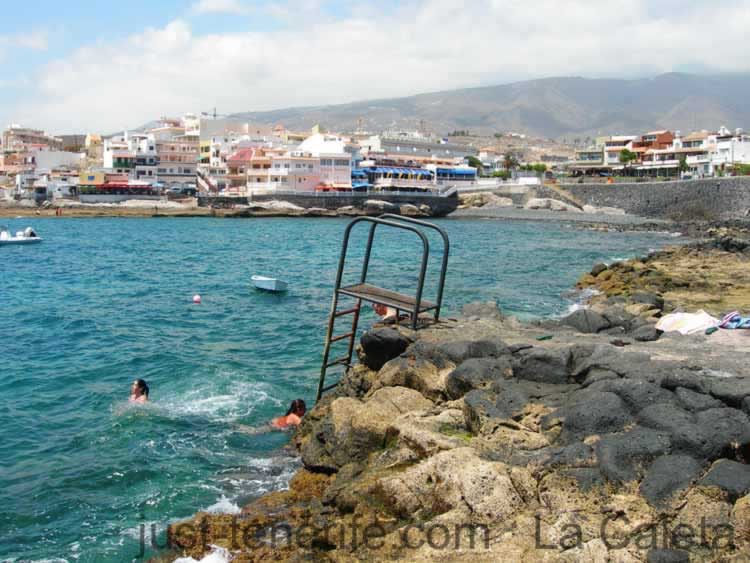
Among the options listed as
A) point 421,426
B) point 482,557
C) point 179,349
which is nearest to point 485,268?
point 179,349

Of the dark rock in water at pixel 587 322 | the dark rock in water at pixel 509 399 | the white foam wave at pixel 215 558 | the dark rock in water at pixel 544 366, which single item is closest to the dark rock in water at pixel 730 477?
the dark rock in water at pixel 509 399

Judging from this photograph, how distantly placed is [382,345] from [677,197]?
70153 mm

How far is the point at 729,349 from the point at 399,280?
21299 millimetres

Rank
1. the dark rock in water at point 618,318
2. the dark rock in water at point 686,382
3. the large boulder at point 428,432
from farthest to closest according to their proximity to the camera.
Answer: the dark rock in water at point 618,318
the dark rock in water at point 686,382
the large boulder at point 428,432

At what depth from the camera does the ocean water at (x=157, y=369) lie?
34.5ft

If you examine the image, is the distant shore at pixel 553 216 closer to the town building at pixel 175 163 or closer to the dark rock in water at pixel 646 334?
the town building at pixel 175 163

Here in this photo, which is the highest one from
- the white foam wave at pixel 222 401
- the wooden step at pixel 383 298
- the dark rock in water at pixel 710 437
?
the wooden step at pixel 383 298

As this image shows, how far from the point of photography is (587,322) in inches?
660

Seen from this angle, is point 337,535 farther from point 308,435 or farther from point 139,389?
point 139,389

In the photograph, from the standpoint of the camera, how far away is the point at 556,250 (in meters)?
46.6

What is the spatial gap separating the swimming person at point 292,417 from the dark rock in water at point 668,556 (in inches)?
317

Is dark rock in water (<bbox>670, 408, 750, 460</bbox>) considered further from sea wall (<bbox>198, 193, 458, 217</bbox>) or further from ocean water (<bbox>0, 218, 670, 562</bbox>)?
sea wall (<bbox>198, 193, 458, 217</bbox>)

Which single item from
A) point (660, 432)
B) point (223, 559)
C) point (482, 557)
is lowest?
point (223, 559)

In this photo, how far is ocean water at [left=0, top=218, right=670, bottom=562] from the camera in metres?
10.5
